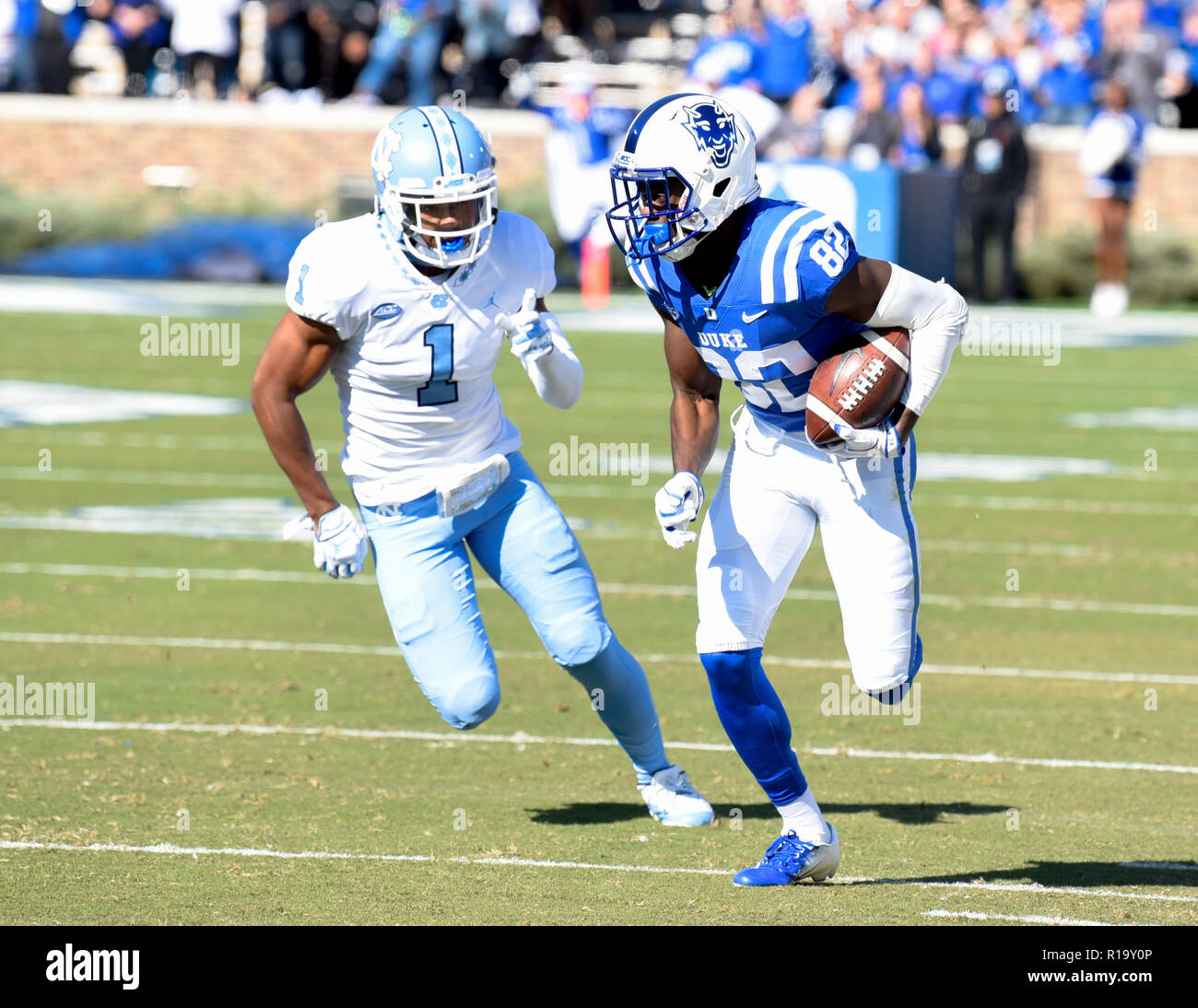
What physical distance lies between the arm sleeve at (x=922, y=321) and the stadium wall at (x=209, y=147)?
17.1 metres

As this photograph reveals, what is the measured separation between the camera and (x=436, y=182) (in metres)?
5.28

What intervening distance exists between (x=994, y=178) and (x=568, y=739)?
1460cm

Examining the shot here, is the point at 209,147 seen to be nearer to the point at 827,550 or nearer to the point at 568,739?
the point at 568,739

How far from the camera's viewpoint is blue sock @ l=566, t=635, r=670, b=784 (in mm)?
5562

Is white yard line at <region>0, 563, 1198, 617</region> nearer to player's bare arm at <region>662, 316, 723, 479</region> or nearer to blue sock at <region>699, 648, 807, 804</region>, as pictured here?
player's bare arm at <region>662, 316, 723, 479</region>

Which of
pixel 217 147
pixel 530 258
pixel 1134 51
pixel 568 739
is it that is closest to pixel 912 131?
pixel 1134 51

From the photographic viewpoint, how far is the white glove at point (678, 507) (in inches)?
195

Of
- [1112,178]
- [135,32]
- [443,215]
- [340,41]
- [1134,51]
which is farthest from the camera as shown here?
[340,41]

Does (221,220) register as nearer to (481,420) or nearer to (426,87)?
(426,87)

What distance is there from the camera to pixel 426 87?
22625 mm

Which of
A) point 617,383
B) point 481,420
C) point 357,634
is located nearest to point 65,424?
point 617,383

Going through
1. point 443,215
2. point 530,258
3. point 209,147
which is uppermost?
point 443,215

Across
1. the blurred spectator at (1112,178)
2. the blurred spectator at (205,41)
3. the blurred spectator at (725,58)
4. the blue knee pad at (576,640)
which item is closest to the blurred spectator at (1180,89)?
the blurred spectator at (1112,178)
